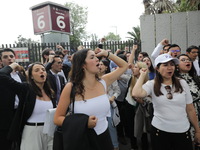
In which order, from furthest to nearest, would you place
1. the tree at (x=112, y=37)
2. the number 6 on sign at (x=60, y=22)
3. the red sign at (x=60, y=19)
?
the tree at (x=112, y=37), the number 6 on sign at (x=60, y=22), the red sign at (x=60, y=19)

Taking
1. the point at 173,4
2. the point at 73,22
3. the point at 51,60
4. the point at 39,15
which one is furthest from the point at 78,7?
the point at 51,60

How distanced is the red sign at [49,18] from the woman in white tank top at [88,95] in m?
8.37

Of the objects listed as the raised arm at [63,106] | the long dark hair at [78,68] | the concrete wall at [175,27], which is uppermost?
the concrete wall at [175,27]

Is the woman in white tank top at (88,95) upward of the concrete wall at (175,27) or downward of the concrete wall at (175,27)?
downward

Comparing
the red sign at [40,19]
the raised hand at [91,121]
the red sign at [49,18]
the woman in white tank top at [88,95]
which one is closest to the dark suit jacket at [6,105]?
the woman in white tank top at [88,95]

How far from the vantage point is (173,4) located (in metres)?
17.4

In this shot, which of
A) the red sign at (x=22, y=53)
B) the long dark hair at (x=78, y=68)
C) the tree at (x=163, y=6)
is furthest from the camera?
the tree at (x=163, y=6)

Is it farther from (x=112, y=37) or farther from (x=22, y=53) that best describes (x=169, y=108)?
(x=112, y=37)

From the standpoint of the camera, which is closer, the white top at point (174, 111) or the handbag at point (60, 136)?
the handbag at point (60, 136)

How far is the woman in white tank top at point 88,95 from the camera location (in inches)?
72.2

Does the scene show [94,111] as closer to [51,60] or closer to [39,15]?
[51,60]

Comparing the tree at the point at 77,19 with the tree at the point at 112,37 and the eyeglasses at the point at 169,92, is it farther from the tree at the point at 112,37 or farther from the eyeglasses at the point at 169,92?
the eyeglasses at the point at 169,92

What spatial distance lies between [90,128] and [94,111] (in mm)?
175

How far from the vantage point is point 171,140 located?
7.51ft
